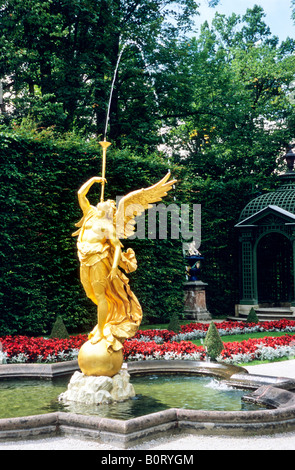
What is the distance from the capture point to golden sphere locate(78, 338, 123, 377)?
696 cm

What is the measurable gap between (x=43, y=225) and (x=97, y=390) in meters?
8.95

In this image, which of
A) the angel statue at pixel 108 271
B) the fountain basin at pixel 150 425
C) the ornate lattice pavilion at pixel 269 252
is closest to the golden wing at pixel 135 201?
the angel statue at pixel 108 271

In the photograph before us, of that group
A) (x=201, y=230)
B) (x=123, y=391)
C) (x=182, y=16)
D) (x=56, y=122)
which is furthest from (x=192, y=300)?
(x=182, y=16)

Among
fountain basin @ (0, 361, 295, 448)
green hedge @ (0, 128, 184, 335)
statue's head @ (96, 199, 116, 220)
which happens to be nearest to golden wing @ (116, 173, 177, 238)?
statue's head @ (96, 199, 116, 220)

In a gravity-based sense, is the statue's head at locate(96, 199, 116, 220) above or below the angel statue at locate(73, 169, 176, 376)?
above

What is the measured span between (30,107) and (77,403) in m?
15.2

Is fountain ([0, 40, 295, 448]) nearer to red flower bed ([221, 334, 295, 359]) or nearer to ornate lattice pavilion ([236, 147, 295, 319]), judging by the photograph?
red flower bed ([221, 334, 295, 359])

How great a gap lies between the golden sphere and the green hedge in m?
7.47

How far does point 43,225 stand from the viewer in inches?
598

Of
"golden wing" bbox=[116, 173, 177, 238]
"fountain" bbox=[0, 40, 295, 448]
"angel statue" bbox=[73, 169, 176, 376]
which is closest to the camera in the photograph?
"fountain" bbox=[0, 40, 295, 448]

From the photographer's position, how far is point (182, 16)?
24.9m

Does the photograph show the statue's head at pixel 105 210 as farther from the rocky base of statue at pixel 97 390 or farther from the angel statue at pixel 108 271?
the rocky base of statue at pixel 97 390

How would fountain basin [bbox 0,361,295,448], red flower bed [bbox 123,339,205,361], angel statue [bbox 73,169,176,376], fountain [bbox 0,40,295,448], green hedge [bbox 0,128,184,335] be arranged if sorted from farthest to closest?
green hedge [bbox 0,128,184,335], red flower bed [bbox 123,339,205,361], angel statue [bbox 73,169,176,376], fountain [bbox 0,40,295,448], fountain basin [bbox 0,361,295,448]

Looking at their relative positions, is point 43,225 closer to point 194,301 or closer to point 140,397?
point 194,301
